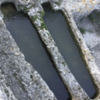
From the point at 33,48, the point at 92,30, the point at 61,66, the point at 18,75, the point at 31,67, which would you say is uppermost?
the point at 18,75

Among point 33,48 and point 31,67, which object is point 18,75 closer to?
point 31,67

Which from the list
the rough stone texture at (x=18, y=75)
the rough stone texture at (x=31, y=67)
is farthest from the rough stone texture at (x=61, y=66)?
the rough stone texture at (x=18, y=75)

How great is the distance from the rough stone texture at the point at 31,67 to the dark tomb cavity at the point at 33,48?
1.22 feet

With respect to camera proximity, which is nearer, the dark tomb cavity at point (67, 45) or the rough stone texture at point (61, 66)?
the rough stone texture at point (61, 66)

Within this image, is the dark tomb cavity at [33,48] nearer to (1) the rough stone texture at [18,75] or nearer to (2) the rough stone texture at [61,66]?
(2) the rough stone texture at [61,66]

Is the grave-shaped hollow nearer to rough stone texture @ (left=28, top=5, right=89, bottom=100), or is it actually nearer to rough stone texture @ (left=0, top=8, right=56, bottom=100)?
rough stone texture @ (left=28, top=5, right=89, bottom=100)

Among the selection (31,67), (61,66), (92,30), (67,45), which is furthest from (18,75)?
(92,30)

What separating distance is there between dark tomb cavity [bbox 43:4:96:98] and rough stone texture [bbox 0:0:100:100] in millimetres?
331

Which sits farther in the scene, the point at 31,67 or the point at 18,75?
the point at 31,67

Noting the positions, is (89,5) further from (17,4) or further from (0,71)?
(0,71)

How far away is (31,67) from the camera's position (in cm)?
462

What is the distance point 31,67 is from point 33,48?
1395 mm

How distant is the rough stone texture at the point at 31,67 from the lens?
405 centimetres

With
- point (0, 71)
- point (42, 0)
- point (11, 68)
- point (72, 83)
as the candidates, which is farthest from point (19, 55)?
point (42, 0)
